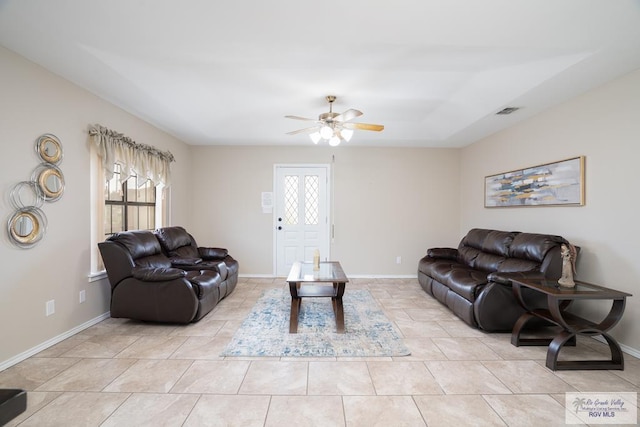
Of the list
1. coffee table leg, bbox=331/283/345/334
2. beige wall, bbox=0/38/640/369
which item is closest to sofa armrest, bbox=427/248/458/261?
beige wall, bbox=0/38/640/369

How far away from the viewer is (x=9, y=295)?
7.40 feet

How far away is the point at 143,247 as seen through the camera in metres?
3.30

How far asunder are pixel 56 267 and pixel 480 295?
4258 millimetres

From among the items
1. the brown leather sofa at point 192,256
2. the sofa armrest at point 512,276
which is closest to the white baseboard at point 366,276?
the brown leather sofa at point 192,256

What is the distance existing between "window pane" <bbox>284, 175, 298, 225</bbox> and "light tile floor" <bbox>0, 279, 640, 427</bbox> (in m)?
2.68

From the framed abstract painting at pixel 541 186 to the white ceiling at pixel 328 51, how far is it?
2.44 feet

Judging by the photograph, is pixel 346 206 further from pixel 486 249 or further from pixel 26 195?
pixel 26 195

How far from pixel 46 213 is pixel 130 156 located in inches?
47.9

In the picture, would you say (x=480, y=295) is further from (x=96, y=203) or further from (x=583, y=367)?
(x=96, y=203)

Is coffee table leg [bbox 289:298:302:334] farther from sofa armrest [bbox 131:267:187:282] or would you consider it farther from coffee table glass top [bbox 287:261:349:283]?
sofa armrest [bbox 131:267:187:282]

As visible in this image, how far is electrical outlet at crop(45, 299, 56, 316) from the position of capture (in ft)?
8.40

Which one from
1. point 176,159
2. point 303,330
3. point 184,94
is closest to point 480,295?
point 303,330

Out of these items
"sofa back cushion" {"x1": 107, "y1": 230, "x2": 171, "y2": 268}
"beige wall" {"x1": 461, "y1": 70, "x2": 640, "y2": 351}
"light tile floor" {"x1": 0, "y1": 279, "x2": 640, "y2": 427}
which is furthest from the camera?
"sofa back cushion" {"x1": 107, "y1": 230, "x2": 171, "y2": 268}

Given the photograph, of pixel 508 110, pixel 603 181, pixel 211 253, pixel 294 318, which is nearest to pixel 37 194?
pixel 211 253
